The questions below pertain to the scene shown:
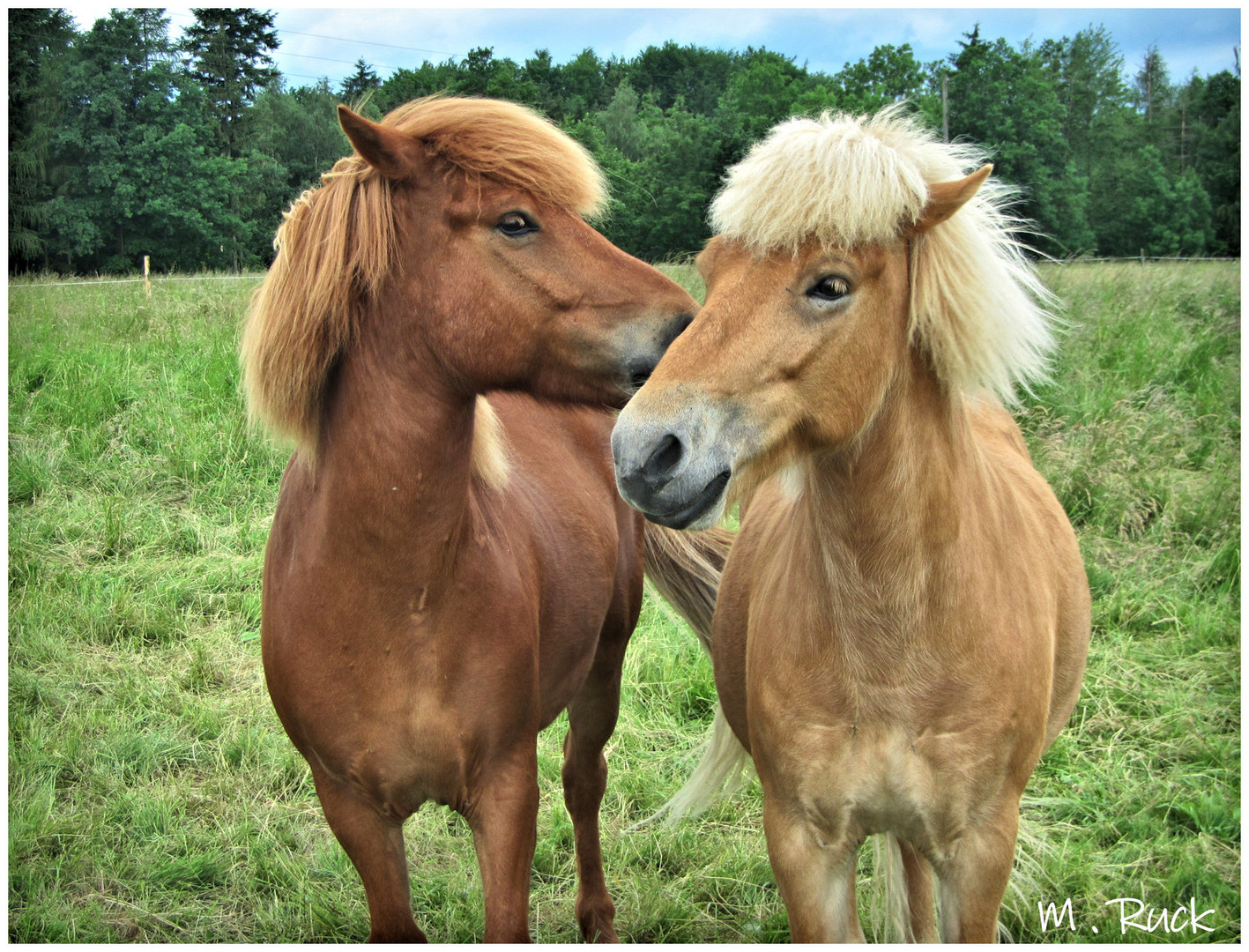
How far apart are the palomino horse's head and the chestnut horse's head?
0.87ft

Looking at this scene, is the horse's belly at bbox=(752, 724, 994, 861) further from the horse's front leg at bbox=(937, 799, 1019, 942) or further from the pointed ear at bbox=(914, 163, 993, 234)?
the pointed ear at bbox=(914, 163, 993, 234)

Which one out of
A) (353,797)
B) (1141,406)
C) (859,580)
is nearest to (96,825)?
(353,797)

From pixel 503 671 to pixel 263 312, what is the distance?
0.98m

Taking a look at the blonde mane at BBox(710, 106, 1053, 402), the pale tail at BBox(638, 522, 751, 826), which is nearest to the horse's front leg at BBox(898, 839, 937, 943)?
the pale tail at BBox(638, 522, 751, 826)

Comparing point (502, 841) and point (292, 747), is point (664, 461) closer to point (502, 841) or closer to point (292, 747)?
point (502, 841)

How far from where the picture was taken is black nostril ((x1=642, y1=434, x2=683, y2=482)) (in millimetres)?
1587

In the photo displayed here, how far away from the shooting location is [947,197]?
1.73 metres

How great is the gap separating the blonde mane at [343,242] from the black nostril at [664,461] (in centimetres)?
77

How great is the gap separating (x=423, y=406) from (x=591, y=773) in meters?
1.72

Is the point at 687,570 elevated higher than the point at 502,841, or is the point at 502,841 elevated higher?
the point at 687,570

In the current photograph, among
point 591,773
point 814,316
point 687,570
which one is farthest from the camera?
point 687,570

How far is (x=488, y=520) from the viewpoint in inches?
91.0

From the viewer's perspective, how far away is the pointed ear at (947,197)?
1658 mm

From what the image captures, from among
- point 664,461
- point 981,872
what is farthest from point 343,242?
point 981,872
